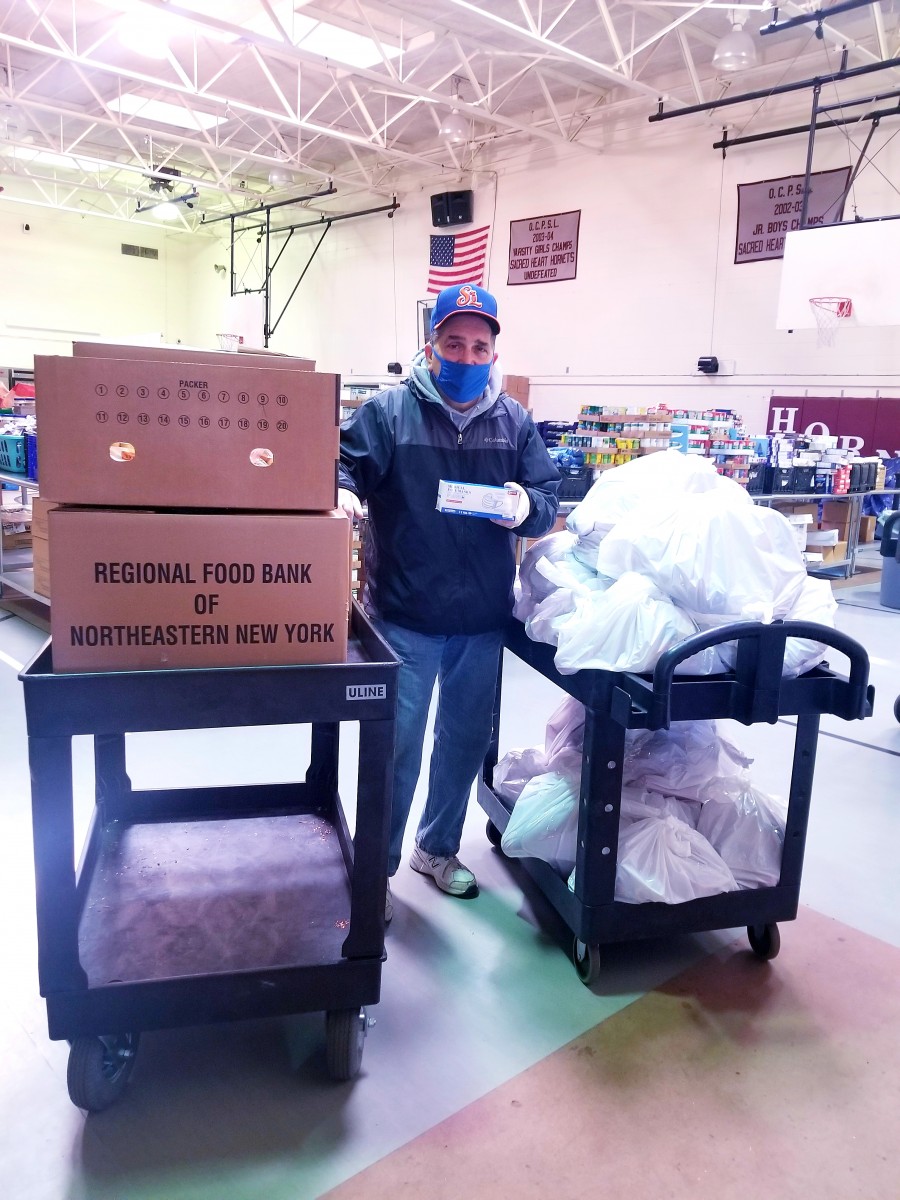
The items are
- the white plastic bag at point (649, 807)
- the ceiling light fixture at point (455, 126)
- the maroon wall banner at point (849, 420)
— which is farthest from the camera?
the ceiling light fixture at point (455, 126)

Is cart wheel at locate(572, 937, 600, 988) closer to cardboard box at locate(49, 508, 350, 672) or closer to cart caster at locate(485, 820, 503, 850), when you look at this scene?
cart caster at locate(485, 820, 503, 850)

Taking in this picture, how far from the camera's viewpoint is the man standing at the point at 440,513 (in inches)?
81.9

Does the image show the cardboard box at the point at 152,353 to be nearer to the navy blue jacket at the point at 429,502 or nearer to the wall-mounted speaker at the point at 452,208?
the navy blue jacket at the point at 429,502

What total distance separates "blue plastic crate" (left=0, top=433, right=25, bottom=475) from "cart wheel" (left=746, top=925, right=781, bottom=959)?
15.1 ft

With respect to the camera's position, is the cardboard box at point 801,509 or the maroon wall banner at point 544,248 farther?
the maroon wall banner at point 544,248

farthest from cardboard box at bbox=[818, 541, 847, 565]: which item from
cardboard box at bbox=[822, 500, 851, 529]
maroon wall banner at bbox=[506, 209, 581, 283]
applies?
maroon wall banner at bbox=[506, 209, 581, 283]

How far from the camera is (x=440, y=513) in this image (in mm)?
2104

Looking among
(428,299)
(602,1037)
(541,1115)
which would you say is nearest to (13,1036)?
(541,1115)

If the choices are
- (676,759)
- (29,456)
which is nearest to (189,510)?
(676,759)

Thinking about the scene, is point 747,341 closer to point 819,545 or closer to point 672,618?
point 819,545

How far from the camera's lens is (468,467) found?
2.12m

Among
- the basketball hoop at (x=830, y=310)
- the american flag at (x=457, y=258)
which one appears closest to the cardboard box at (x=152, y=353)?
the basketball hoop at (x=830, y=310)

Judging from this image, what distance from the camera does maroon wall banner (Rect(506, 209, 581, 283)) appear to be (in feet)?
34.3

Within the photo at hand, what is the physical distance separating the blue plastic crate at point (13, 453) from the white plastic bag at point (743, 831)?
443 cm
